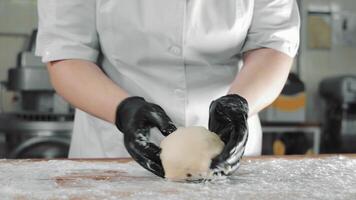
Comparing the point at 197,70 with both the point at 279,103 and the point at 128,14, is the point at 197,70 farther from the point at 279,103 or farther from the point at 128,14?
the point at 279,103

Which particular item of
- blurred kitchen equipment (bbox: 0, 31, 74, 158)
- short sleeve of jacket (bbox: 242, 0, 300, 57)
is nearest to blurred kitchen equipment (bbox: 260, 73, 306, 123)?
blurred kitchen equipment (bbox: 0, 31, 74, 158)

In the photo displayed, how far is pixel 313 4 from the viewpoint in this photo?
378 centimetres

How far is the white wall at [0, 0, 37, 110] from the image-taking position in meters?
3.46

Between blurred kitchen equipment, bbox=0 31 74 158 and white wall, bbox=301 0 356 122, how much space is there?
1901mm

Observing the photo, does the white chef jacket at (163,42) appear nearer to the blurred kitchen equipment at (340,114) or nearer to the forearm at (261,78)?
the forearm at (261,78)

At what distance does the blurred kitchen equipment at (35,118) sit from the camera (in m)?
2.45

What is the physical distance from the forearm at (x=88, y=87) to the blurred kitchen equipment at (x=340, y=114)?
2.40 m

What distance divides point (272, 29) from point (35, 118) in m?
1.55

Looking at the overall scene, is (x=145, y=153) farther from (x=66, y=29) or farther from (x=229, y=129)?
(x=66, y=29)

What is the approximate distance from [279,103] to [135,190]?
2.31 metres

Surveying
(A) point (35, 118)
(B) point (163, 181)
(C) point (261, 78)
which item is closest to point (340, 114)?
(A) point (35, 118)

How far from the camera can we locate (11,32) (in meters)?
3.47

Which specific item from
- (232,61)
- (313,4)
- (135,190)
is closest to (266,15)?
(232,61)

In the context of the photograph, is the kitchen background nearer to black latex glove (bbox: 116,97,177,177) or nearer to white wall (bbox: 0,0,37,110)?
white wall (bbox: 0,0,37,110)
